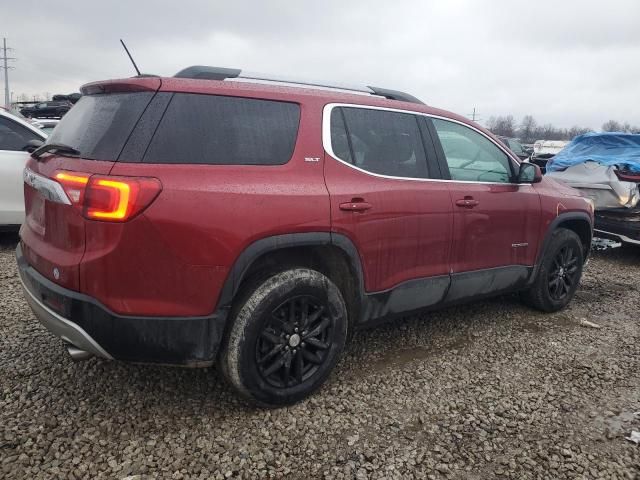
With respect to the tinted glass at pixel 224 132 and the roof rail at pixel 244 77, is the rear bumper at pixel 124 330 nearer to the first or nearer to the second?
the tinted glass at pixel 224 132

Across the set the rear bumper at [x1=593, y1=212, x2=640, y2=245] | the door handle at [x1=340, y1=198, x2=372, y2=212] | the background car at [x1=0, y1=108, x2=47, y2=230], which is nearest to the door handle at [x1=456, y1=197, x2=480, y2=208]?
the door handle at [x1=340, y1=198, x2=372, y2=212]

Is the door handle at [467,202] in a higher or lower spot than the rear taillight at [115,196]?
lower

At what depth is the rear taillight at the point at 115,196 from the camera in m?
2.29

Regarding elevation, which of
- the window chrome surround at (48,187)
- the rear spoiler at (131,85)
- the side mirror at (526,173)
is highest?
the rear spoiler at (131,85)

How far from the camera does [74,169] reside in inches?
96.3

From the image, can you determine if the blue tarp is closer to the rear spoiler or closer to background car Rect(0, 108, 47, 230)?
the rear spoiler

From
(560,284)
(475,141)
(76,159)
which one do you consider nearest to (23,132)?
(76,159)

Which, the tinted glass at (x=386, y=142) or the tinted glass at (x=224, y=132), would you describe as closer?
the tinted glass at (x=224, y=132)

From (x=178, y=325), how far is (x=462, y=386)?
1860 mm

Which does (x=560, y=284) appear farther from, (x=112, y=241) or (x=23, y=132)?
(x=23, y=132)

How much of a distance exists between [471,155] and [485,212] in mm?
469

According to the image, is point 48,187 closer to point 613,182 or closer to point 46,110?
point 613,182

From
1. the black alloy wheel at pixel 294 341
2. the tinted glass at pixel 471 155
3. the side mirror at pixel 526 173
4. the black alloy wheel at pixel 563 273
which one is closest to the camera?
the black alloy wheel at pixel 294 341

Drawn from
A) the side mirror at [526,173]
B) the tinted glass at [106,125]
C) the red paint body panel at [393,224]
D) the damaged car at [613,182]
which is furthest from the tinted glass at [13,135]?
the damaged car at [613,182]
